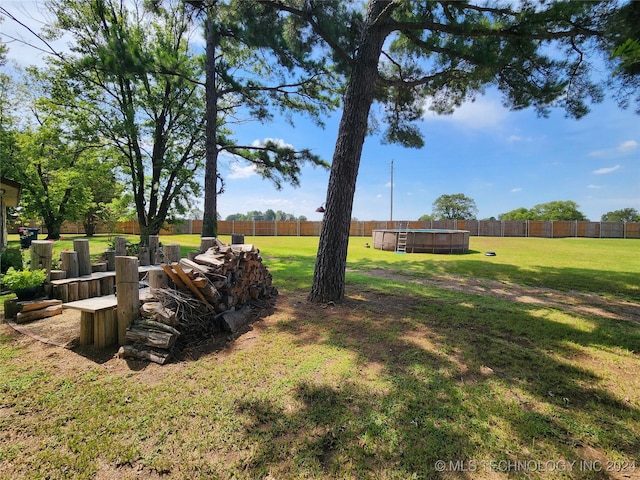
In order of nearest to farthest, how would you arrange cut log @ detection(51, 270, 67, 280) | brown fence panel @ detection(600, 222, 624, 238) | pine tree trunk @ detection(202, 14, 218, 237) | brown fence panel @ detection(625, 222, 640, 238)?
cut log @ detection(51, 270, 67, 280), pine tree trunk @ detection(202, 14, 218, 237), brown fence panel @ detection(625, 222, 640, 238), brown fence panel @ detection(600, 222, 624, 238)

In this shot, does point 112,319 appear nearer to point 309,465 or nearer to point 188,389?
point 188,389

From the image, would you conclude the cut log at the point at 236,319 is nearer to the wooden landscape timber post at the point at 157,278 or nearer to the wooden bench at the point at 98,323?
the wooden landscape timber post at the point at 157,278

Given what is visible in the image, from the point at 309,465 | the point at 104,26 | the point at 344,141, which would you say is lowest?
the point at 309,465

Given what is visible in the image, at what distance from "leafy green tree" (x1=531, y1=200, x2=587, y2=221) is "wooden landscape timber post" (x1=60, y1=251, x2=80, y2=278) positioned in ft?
211

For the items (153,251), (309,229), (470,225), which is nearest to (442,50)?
(153,251)

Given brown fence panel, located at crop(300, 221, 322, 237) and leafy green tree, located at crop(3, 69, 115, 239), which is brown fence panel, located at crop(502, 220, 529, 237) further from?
leafy green tree, located at crop(3, 69, 115, 239)

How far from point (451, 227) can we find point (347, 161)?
84.4 ft

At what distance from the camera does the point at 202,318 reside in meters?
3.06

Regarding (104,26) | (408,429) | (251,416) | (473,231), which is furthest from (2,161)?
(473,231)

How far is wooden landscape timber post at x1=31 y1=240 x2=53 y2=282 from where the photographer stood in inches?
153

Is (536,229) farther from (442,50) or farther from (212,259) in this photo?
(212,259)

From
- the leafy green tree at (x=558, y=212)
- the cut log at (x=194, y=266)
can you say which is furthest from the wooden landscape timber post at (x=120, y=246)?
the leafy green tree at (x=558, y=212)

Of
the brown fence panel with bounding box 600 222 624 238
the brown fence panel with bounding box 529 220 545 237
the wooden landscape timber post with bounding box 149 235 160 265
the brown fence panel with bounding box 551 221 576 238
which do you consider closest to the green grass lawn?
the wooden landscape timber post with bounding box 149 235 160 265

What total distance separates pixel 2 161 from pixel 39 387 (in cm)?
1701
